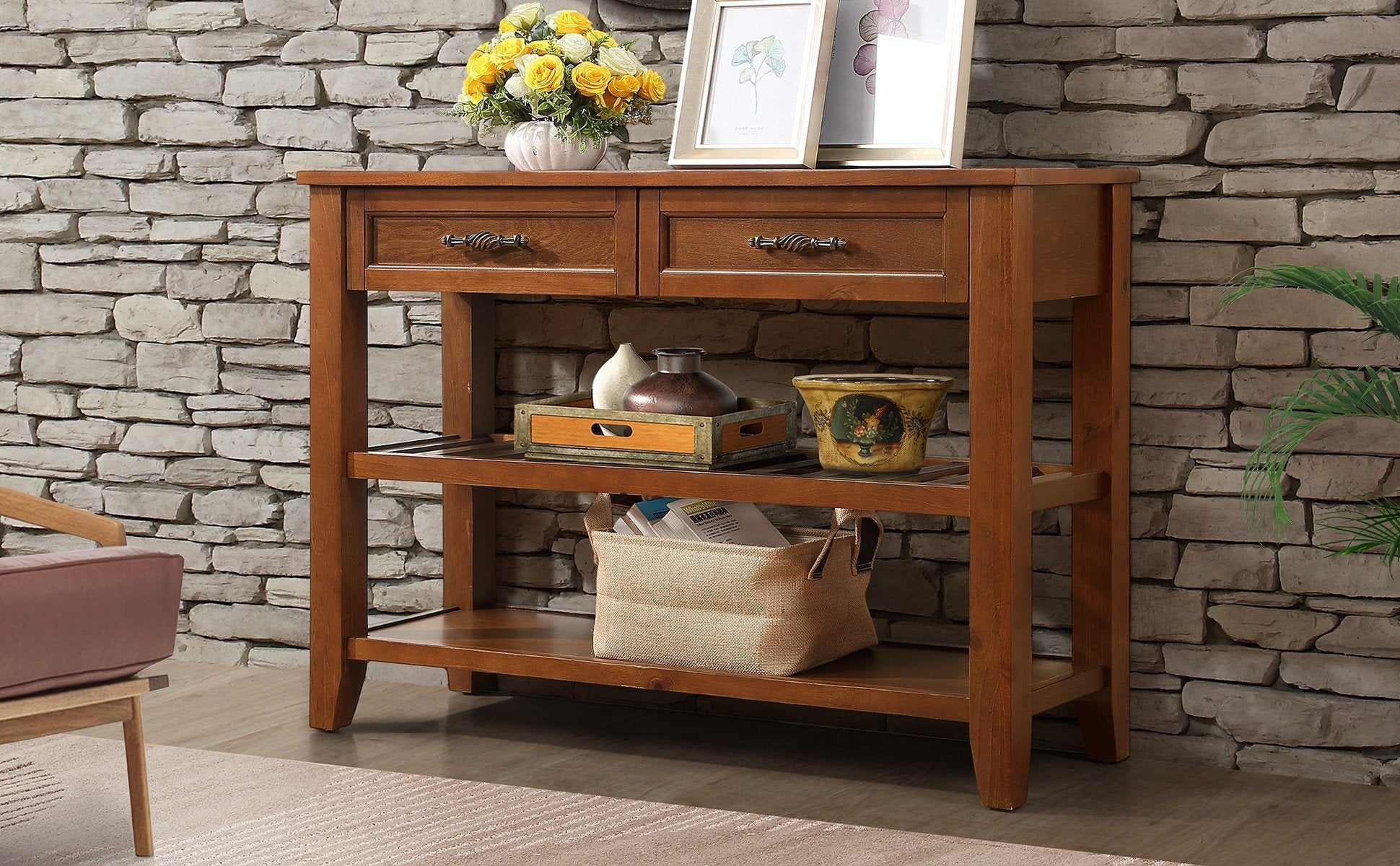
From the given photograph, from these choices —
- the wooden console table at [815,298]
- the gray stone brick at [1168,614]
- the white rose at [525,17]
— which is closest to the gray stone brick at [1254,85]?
the wooden console table at [815,298]

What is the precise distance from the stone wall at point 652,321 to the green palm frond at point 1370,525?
36mm

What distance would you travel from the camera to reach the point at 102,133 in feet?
12.8

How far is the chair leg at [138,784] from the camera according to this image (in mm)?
2438

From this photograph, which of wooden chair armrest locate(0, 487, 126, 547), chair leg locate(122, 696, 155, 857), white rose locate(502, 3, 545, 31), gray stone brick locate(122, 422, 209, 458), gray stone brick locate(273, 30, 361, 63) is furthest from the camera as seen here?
gray stone brick locate(122, 422, 209, 458)

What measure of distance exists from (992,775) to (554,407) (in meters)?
1.01

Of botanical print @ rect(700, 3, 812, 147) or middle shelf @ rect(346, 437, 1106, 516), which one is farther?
botanical print @ rect(700, 3, 812, 147)

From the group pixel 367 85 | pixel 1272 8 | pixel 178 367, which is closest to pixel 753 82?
pixel 1272 8

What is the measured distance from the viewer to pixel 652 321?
11.4 ft

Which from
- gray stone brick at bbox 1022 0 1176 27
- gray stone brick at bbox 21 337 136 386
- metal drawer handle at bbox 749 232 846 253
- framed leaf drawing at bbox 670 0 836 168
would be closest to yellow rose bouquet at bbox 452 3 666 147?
framed leaf drawing at bbox 670 0 836 168

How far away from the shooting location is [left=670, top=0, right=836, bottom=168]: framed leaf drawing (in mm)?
2953

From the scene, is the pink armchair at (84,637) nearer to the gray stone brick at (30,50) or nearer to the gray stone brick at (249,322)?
the gray stone brick at (249,322)

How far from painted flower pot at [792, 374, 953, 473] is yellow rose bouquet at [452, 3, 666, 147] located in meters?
0.63

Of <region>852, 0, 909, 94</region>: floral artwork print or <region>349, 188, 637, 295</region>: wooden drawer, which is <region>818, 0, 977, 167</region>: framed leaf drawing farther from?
<region>349, 188, 637, 295</region>: wooden drawer

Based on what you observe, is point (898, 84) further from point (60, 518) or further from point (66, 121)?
point (66, 121)
